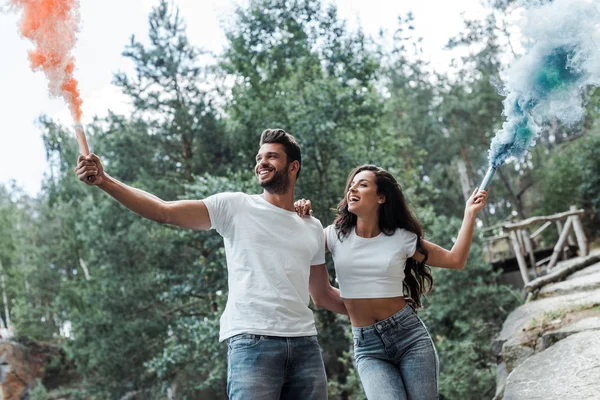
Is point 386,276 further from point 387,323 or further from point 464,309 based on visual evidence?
point 464,309

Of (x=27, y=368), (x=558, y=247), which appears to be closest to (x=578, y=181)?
(x=558, y=247)

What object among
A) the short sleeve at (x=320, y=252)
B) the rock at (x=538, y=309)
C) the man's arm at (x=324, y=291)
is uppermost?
the short sleeve at (x=320, y=252)

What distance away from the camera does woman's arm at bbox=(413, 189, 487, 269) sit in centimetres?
322

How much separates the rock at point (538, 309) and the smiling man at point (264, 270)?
3.99 m

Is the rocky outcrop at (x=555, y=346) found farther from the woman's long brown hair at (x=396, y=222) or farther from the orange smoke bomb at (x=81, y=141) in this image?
the orange smoke bomb at (x=81, y=141)

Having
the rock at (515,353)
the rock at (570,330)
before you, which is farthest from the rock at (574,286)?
the rock at (570,330)

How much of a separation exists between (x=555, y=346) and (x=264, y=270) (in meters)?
3.03

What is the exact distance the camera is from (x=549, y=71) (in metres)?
3.39

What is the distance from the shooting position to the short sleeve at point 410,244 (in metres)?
3.20

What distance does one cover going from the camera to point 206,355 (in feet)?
36.3

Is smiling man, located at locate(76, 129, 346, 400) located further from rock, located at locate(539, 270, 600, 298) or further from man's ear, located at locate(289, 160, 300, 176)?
rock, located at locate(539, 270, 600, 298)

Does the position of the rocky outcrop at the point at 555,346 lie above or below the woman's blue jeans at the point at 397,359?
below

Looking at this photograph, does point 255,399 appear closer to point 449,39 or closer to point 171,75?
point 171,75

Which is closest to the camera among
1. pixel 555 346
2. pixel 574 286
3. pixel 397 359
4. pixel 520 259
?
pixel 397 359
